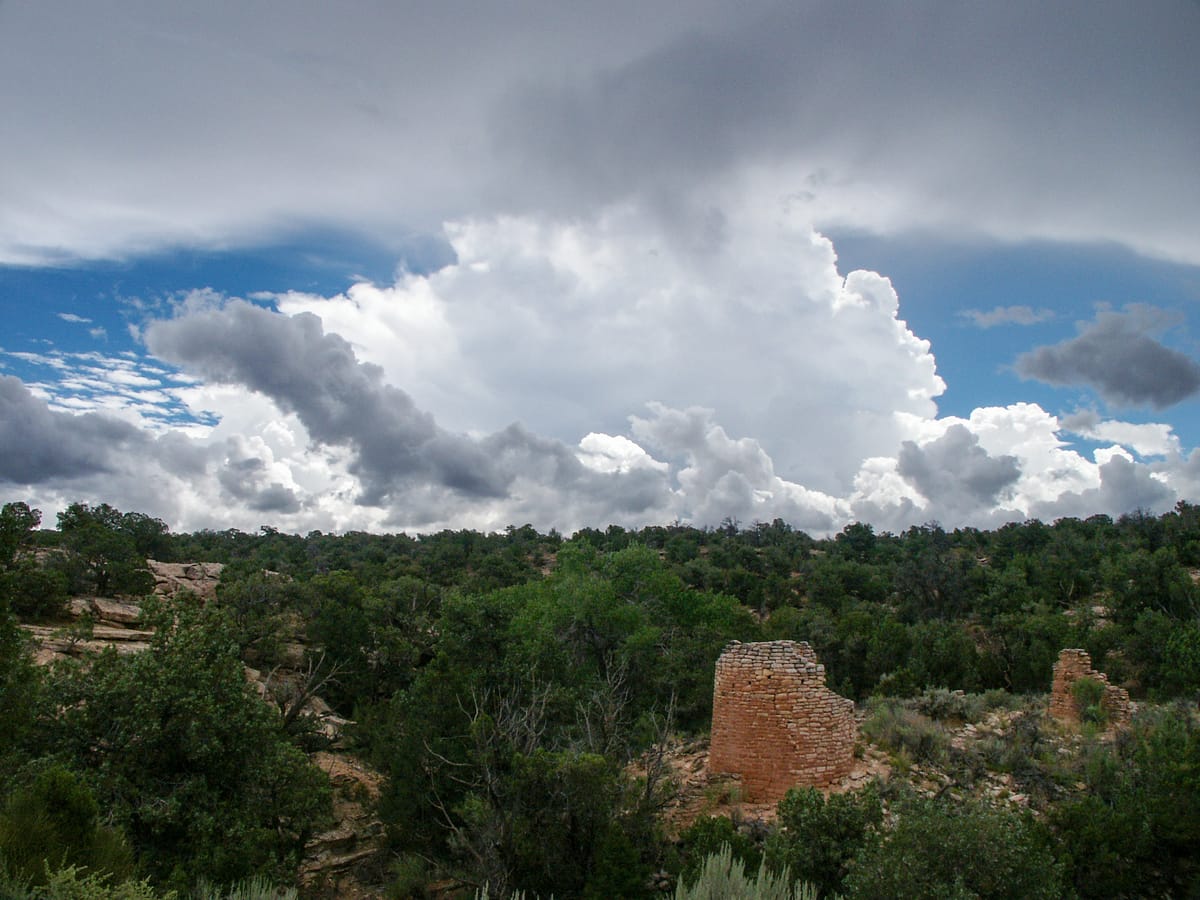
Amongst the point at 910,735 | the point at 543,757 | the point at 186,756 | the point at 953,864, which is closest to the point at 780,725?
the point at 910,735

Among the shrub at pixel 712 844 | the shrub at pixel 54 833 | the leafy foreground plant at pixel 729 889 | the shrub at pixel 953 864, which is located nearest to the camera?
the shrub at pixel 54 833

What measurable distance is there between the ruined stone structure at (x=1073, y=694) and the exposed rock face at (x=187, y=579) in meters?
30.0

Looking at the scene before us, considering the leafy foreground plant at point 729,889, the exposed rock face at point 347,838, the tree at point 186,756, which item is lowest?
the exposed rock face at point 347,838

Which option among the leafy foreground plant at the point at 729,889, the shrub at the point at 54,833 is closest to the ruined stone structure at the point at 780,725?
the leafy foreground plant at the point at 729,889

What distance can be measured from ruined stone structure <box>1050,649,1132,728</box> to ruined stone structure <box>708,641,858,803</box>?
8563 millimetres

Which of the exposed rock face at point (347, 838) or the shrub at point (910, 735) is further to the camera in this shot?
the exposed rock face at point (347, 838)

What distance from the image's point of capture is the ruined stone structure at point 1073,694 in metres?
17.4

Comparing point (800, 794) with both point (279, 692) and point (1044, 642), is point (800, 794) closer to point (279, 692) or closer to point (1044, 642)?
point (279, 692)

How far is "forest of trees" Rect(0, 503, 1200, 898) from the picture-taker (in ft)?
26.2

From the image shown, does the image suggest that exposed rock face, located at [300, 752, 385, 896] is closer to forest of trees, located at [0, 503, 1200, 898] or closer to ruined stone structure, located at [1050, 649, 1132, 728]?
forest of trees, located at [0, 503, 1200, 898]

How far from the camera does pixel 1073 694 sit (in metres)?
17.6

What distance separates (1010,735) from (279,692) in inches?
744

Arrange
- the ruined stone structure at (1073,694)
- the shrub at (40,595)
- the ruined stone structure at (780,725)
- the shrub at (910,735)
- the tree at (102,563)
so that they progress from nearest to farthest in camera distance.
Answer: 1. the ruined stone structure at (780,725)
2. the shrub at (910,735)
3. the ruined stone structure at (1073,694)
4. the shrub at (40,595)
5. the tree at (102,563)

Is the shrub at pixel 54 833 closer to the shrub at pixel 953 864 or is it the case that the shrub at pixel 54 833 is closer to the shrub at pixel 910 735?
the shrub at pixel 953 864
